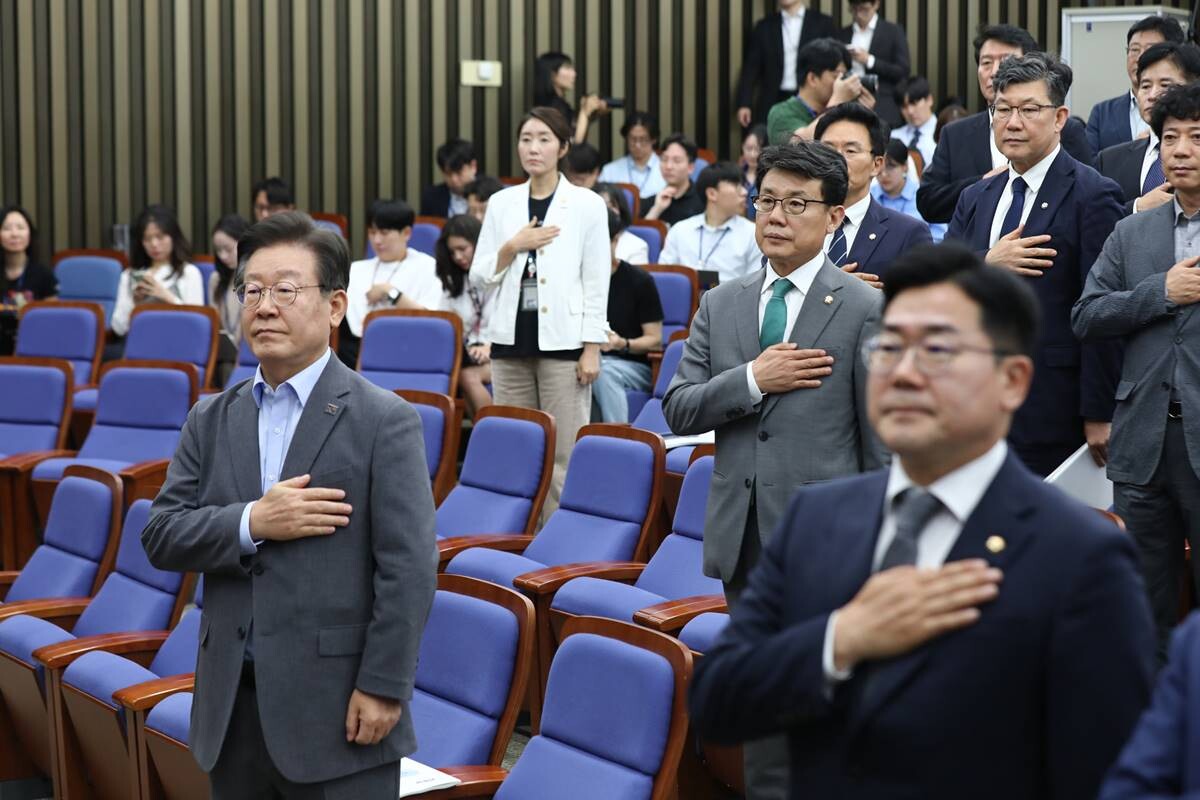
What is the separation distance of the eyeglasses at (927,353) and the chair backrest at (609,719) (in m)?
1.00

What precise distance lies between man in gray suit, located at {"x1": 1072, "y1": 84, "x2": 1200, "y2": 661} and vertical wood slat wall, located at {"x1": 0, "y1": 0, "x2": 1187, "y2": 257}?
6405 millimetres

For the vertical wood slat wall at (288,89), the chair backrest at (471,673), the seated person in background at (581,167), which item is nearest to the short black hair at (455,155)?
the vertical wood slat wall at (288,89)

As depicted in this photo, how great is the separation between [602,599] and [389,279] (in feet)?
9.99

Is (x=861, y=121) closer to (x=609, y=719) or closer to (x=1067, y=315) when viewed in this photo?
(x=1067, y=315)

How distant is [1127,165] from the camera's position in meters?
3.75

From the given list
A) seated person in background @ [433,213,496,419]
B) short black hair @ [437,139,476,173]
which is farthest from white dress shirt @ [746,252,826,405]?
short black hair @ [437,139,476,173]

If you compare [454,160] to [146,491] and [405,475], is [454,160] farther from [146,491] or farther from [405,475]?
[405,475]

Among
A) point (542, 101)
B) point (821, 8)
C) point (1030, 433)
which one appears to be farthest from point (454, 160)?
point (1030, 433)

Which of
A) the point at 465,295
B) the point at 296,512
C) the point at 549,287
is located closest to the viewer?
the point at 296,512

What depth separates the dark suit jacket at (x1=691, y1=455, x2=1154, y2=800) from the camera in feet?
3.95

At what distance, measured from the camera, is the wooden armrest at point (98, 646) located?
3.17 metres

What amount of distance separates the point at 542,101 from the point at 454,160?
0.78 metres

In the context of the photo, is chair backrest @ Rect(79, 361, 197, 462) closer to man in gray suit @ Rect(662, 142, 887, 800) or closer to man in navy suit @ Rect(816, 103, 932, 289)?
man in navy suit @ Rect(816, 103, 932, 289)

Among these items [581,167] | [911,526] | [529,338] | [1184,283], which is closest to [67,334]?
[581,167]
